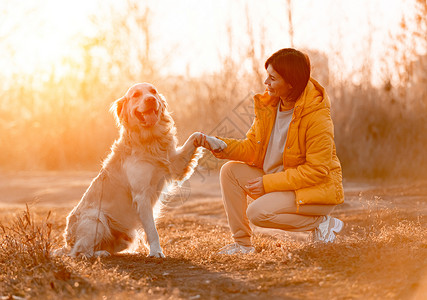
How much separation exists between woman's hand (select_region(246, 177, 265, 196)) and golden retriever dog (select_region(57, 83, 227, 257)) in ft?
1.28

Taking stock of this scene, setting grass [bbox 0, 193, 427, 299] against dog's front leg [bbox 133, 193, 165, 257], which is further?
dog's front leg [bbox 133, 193, 165, 257]

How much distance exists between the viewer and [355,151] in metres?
10.9

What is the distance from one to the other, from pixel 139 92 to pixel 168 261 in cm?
148

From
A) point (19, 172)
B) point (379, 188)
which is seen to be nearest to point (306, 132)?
point (379, 188)

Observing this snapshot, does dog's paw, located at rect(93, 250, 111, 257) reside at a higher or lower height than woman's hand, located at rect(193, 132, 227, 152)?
lower

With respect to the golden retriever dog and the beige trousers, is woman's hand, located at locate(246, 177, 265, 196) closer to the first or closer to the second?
the beige trousers

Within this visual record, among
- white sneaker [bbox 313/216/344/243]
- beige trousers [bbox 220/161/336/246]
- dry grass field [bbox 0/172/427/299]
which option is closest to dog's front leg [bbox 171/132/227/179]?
beige trousers [bbox 220/161/336/246]

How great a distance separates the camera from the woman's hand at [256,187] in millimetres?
4202

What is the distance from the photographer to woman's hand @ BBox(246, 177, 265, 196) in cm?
420

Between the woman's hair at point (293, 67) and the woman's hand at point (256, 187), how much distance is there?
787 millimetres

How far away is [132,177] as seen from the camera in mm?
4477

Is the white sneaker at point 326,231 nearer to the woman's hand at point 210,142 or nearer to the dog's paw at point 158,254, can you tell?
the woman's hand at point 210,142

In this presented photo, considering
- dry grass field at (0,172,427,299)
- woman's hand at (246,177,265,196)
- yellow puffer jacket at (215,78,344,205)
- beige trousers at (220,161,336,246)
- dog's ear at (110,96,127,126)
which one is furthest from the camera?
dog's ear at (110,96,127,126)

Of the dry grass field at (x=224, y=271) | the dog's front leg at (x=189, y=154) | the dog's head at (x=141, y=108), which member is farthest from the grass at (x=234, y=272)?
the dog's head at (x=141, y=108)
